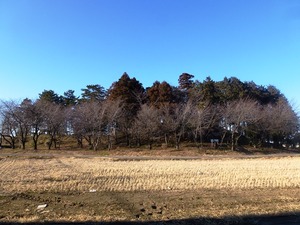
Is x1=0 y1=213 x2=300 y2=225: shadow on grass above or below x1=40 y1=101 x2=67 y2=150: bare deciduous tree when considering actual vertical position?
below

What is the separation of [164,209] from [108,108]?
4338 centimetres

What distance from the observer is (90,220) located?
8.57m

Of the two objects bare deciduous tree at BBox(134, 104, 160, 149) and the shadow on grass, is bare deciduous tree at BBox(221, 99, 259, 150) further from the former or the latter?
the shadow on grass

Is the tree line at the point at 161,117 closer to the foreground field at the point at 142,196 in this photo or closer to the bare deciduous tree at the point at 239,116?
the bare deciduous tree at the point at 239,116

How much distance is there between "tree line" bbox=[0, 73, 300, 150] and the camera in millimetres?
52094

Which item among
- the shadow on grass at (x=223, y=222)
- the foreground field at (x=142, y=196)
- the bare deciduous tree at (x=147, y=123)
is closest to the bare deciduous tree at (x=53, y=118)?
the bare deciduous tree at (x=147, y=123)

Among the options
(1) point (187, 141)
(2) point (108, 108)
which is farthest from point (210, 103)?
(2) point (108, 108)

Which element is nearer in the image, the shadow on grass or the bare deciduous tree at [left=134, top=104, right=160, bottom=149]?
the shadow on grass

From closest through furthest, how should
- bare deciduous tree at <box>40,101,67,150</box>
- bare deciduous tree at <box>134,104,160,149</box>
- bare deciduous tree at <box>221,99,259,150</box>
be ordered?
1. bare deciduous tree at <box>134,104,160,149</box>
2. bare deciduous tree at <box>40,101,67,150</box>
3. bare deciduous tree at <box>221,99,259,150</box>

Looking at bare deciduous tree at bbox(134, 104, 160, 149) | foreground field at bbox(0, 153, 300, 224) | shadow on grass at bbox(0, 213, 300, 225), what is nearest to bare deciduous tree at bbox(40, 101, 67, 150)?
bare deciduous tree at bbox(134, 104, 160, 149)

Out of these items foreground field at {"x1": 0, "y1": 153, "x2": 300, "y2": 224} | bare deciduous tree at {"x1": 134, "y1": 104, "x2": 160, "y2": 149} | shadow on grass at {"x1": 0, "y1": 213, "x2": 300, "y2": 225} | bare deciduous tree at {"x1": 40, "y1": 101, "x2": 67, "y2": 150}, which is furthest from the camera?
bare deciduous tree at {"x1": 40, "y1": 101, "x2": 67, "y2": 150}

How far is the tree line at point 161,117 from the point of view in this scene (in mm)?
52094

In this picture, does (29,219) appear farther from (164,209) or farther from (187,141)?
(187,141)

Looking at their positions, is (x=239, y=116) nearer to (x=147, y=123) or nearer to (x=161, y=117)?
(x=161, y=117)
